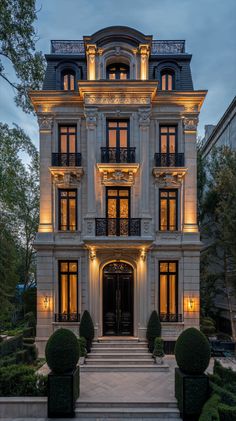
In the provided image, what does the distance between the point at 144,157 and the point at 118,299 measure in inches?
271

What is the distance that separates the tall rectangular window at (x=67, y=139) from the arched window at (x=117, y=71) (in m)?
3.23

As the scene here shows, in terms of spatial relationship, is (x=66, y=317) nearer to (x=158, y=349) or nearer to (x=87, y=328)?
(x=87, y=328)

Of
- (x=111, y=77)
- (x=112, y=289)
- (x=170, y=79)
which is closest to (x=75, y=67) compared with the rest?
(x=111, y=77)

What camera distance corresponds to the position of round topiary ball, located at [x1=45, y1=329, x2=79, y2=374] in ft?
31.2

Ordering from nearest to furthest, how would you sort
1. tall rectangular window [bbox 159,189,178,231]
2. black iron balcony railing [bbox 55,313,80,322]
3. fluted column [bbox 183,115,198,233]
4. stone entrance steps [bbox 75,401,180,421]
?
1. stone entrance steps [bbox 75,401,180,421]
2. black iron balcony railing [bbox 55,313,80,322]
3. fluted column [bbox 183,115,198,233]
4. tall rectangular window [bbox 159,189,178,231]

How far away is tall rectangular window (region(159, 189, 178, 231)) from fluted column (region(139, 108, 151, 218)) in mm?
969

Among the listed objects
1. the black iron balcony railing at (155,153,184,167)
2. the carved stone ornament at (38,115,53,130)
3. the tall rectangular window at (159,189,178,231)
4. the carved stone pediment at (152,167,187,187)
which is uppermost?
the carved stone ornament at (38,115,53,130)

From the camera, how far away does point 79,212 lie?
16.5 meters

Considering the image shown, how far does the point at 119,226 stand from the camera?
51.4ft

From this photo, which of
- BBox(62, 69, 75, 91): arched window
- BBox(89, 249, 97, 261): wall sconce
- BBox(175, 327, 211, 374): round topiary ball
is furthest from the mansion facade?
BBox(175, 327, 211, 374): round topiary ball

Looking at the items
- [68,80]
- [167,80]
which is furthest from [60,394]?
[167,80]

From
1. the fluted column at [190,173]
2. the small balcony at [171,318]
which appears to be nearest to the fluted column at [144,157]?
the fluted column at [190,173]

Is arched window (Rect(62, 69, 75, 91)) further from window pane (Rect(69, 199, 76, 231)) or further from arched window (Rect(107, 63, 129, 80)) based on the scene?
window pane (Rect(69, 199, 76, 231))

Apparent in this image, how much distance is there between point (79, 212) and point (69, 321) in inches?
204
